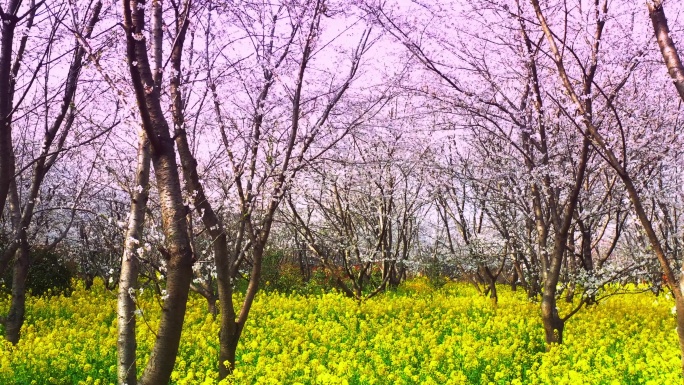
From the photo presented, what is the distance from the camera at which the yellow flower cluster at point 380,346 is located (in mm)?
6539

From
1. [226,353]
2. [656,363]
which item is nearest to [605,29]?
[656,363]

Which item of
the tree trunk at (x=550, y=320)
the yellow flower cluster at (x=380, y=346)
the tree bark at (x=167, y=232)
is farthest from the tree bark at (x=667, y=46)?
the tree trunk at (x=550, y=320)

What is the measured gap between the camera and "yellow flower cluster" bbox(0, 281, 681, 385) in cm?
654

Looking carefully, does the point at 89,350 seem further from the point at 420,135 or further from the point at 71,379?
the point at 420,135

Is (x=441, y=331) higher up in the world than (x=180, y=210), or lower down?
lower down

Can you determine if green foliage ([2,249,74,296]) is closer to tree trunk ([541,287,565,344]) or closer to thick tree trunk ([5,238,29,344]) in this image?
thick tree trunk ([5,238,29,344])

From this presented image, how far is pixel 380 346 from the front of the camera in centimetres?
842

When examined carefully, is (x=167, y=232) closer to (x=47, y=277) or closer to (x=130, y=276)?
(x=130, y=276)

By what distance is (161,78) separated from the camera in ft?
13.4

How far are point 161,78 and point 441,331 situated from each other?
25.5 feet

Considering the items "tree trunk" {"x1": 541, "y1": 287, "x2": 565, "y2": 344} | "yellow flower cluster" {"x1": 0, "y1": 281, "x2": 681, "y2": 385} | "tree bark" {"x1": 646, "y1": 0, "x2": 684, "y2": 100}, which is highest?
"tree bark" {"x1": 646, "y1": 0, "x2": 684, "y2": 100}

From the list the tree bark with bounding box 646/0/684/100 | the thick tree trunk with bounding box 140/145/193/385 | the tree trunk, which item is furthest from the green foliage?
the tree bark with bounding box 646/0/684/100

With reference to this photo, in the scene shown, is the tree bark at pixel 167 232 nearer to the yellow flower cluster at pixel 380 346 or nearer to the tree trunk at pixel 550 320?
the yellow flower cluster at pixel 380 346

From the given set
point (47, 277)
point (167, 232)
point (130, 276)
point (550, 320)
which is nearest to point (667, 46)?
point (167, 232)
